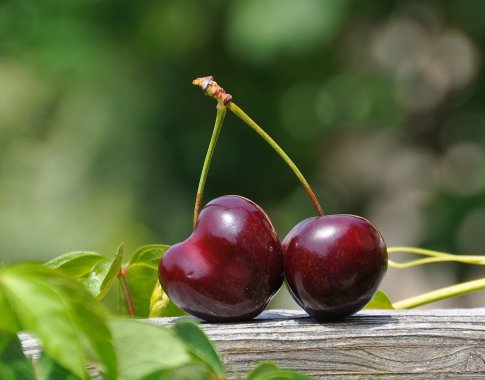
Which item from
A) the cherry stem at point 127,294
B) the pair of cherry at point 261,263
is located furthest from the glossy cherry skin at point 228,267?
the cherry stem at point 127,294

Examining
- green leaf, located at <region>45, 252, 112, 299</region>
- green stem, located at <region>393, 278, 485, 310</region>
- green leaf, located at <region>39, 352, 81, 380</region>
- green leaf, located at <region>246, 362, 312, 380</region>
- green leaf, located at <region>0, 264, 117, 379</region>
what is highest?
green leaf, located at <region>0, 264, 117, 379</region>

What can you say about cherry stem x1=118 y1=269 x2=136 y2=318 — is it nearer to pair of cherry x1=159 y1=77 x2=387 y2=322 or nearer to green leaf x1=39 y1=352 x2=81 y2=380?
pair of cherry x1=159 y1=77 x2=387 y2=322

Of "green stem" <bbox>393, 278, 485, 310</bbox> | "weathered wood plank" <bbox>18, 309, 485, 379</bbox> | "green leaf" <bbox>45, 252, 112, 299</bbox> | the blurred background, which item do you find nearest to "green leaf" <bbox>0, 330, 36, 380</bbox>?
"weathered wood plank" <bbox>18, 309, 485, 379</bbox>

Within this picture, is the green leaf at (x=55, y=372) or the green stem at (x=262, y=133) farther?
the green stem at (x=262, y=133)

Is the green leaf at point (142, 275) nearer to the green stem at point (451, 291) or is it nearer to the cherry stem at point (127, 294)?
the cherry stem at point (127, 294)

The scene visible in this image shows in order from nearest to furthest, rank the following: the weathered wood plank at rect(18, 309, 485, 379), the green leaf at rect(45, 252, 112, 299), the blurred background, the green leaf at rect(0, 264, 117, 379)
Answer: the green leaf at rect(0, 264, 117, 379), the weathered wood plank at rect(18, 309, 485, 379), the green leaf at rect(45, 252, 112, 299), the blurred background

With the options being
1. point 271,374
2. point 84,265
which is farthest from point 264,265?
point 271,374

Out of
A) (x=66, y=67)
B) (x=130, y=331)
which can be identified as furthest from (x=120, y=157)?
(x=130, y=331)

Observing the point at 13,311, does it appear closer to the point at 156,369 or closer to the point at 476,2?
the point at 156,369
